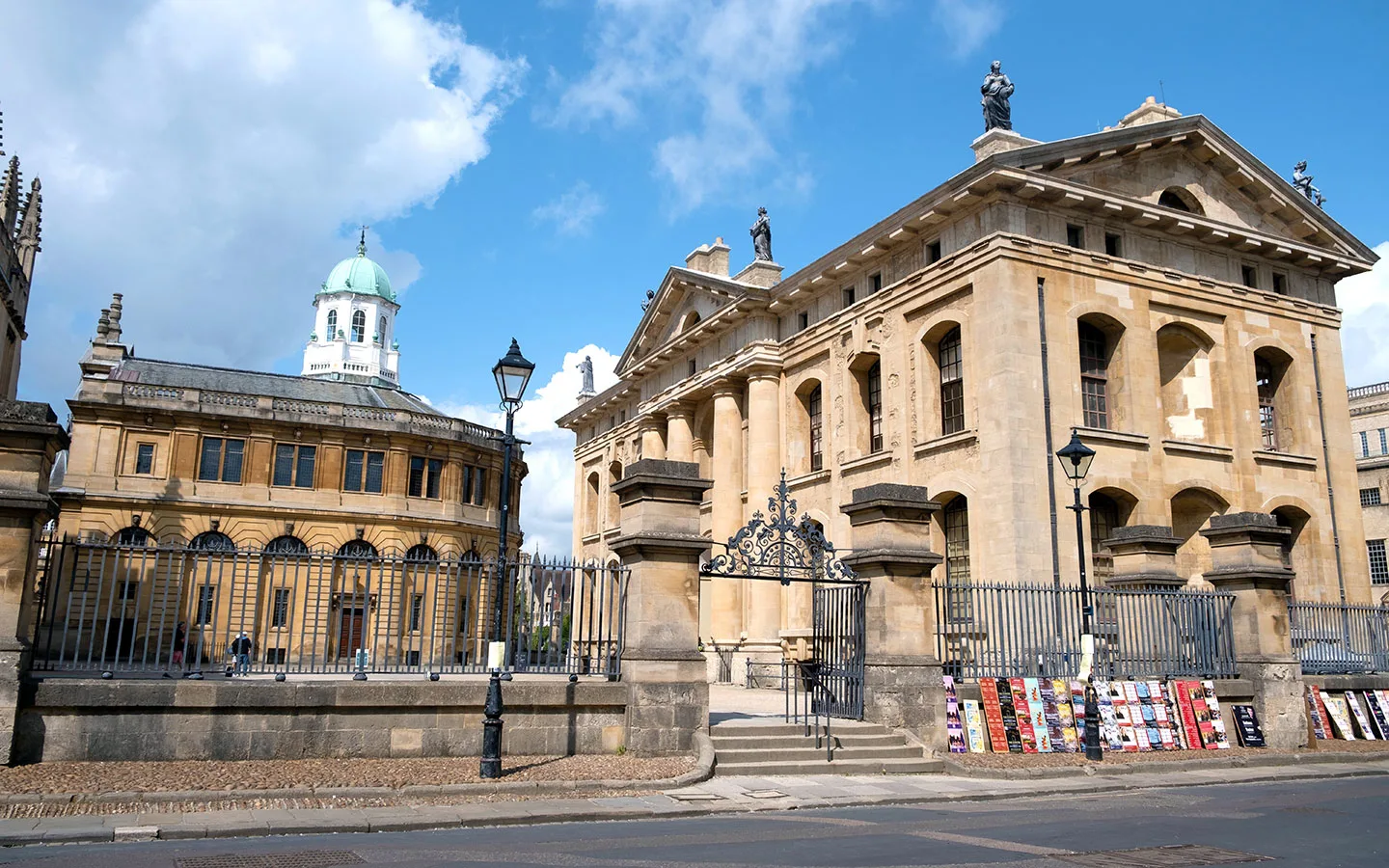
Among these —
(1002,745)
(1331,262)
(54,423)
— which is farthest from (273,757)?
(1331,262)

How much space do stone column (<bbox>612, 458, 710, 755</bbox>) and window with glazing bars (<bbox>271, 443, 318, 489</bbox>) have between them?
38636mm

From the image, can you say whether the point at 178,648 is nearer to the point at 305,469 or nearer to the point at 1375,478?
the point at 305,469

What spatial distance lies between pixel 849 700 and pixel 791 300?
19.6 metres

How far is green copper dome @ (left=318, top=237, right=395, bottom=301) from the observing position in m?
98.6

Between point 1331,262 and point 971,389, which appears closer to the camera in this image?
point 971,389

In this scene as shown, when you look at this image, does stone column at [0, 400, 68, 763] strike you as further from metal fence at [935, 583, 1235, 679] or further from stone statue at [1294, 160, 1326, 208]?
stone statue at [1294, 160, 1326, 208]

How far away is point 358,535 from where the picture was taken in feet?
162

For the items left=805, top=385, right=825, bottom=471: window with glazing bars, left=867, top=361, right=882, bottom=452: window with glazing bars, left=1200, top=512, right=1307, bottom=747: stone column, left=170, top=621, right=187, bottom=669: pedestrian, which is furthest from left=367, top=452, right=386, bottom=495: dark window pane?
left=1200, top=512, right=1307, bottom=747: stone column

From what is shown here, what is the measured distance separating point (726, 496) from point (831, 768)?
68.8 ft

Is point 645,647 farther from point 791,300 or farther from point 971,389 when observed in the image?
point 791,300

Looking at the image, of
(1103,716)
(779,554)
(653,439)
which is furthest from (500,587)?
(653,439)

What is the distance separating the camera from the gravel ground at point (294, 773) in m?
10.6

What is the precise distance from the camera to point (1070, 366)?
25.2 metres

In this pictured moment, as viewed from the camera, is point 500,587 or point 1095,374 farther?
point 1095,374
